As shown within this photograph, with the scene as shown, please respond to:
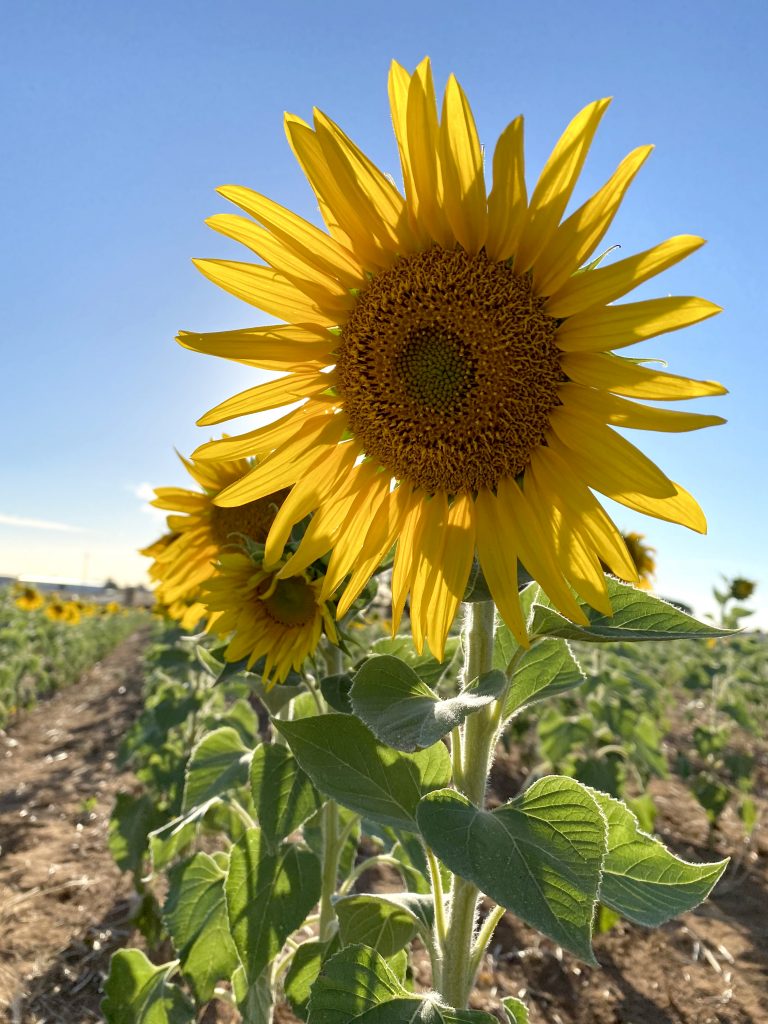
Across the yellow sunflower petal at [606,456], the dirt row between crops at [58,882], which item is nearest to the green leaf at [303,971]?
the yellow sunflower petal at [606,456]

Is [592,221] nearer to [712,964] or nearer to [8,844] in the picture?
[712,964]

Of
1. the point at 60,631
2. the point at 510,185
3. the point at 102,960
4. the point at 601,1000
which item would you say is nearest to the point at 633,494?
the point at 510,185

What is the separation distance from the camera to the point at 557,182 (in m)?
1.19

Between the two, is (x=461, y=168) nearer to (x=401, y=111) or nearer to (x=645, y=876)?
(x=401, y=111)

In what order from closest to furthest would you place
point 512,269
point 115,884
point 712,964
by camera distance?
point 512,269 < point 712,964 < point 115,884

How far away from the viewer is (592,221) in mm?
1186

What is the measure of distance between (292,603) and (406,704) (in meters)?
0.79

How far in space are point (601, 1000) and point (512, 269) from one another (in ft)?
11.5

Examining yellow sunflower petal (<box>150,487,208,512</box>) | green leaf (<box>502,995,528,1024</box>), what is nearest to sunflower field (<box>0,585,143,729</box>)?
yellow sunflower petal (<box>150,487,208,512</box>)

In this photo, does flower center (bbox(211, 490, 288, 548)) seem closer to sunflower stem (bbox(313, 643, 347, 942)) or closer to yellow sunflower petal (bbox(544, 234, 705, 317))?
sunflower stem (bbox(313, 643, 347, 942))

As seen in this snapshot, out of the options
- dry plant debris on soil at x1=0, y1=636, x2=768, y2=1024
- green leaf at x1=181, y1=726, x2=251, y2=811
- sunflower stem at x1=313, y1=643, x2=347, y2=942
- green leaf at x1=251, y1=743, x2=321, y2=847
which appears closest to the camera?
green leaf at x1=251, y1=743, x2=321, y2=847

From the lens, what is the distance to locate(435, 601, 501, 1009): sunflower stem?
54.6 inches

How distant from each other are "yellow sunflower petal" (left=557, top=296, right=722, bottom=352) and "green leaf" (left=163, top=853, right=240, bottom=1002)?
6.30ft

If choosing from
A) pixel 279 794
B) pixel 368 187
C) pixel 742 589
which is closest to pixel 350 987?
pixel 279 794
